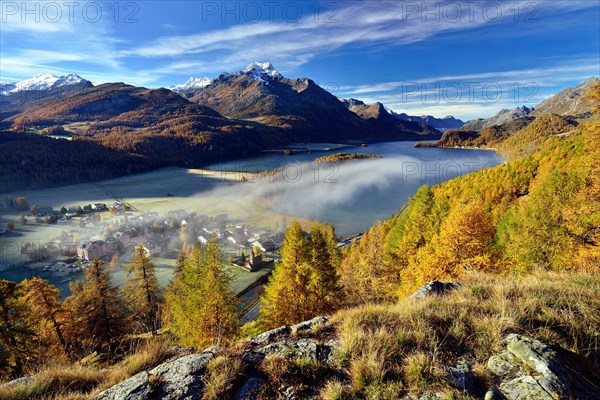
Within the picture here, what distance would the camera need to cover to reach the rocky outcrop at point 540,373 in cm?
348

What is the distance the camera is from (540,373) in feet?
12.2

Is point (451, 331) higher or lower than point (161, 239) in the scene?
higher

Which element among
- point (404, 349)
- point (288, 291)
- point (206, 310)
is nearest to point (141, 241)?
point (206, 310)

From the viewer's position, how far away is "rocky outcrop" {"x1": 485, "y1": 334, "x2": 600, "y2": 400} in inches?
137

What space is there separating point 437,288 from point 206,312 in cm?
1320

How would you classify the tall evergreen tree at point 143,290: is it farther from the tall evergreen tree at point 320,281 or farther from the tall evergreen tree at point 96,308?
the tall evergreen tree at point 320,281

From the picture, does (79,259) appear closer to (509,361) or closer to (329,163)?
(509,361)

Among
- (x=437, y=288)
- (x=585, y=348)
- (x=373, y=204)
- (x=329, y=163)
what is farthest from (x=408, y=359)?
(x=329, y=163)

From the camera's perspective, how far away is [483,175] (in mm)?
62031

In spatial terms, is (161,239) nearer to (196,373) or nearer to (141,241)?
(141,241)

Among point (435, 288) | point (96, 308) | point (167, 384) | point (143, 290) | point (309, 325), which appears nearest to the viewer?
point (167, 384)

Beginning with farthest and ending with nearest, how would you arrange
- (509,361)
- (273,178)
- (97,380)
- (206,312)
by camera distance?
(273,178), (206,312), (97,380), (509,361)

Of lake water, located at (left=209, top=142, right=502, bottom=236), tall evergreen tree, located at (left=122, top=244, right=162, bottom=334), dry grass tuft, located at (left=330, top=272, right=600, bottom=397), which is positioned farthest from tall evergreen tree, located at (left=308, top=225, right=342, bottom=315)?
lake water, located at (left=209, top=142, right=502, bottom=236)

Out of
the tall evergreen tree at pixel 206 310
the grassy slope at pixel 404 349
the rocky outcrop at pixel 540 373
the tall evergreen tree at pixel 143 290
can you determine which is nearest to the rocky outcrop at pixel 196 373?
the grassy slope at pixel 404 349
